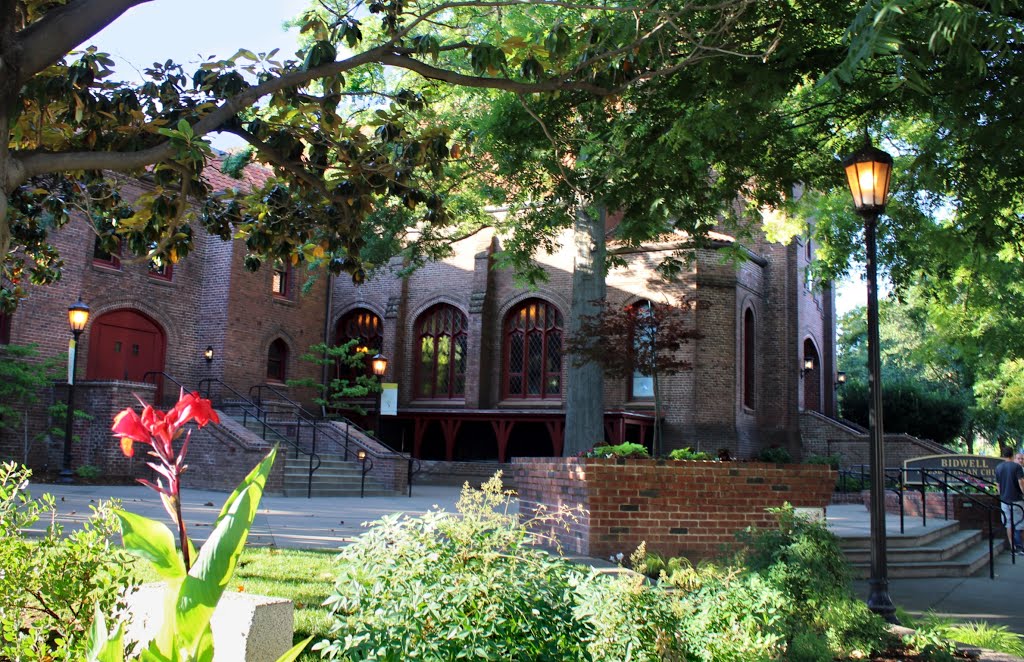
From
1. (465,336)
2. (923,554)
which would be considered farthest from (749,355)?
(923,554)

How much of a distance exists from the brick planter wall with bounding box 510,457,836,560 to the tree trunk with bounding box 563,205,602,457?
8.50 m

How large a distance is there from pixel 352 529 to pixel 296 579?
450 cm

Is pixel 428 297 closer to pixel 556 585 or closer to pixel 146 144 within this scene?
pixel 146 144

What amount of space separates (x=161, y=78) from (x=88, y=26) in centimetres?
147

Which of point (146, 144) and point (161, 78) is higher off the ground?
point (161, 78)

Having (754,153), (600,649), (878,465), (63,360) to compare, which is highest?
(754,153)

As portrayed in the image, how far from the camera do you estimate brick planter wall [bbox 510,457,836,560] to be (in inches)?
335

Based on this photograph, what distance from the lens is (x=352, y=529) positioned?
11.3 meters

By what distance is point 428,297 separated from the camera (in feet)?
91.9

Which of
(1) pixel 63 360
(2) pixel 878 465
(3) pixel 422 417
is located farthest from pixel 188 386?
(2) pixel 878 465

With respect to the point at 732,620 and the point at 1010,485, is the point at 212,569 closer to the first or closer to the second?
the point at 732,620

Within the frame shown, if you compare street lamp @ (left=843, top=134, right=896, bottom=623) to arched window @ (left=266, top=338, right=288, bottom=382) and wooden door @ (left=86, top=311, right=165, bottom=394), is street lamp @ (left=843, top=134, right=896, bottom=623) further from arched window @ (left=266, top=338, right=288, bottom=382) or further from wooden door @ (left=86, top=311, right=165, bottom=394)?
arched window @ (left=266, top=338, right=288, bottom=382)

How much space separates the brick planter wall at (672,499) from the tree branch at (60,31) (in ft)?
18.3

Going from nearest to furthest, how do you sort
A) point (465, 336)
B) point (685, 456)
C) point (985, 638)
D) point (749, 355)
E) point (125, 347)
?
point (985, 638) → point (685, 456) → point (125, 347) → point (749, 355) → point (465, 336)
